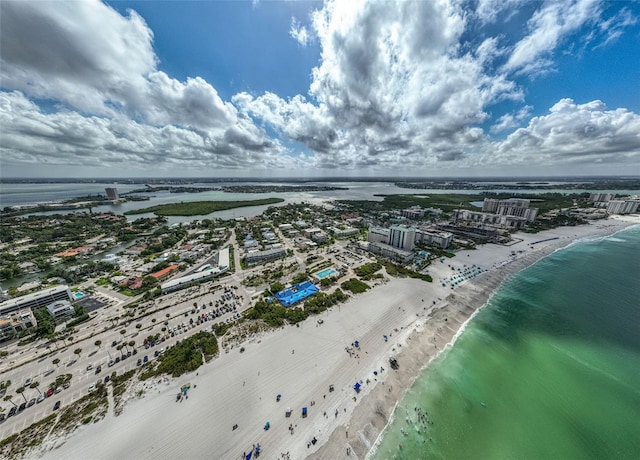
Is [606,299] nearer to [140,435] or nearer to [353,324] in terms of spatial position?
[353,324]

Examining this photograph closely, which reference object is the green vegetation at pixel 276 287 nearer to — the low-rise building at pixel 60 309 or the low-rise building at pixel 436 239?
the low-rise building at pixel 60 309

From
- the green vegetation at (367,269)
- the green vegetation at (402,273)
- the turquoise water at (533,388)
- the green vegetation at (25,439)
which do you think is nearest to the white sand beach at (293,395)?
the green vegetation at (25,439)

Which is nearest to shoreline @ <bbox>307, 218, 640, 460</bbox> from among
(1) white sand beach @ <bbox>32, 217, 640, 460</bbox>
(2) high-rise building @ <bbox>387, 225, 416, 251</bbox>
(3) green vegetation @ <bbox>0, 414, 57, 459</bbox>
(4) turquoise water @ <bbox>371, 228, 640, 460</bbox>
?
(1) white sand beach @ <bbox>32, 217, 640, 460</bbox>

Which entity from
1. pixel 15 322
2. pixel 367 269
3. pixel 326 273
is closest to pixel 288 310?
pixel 326 273

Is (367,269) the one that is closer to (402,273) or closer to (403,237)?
(402,273)

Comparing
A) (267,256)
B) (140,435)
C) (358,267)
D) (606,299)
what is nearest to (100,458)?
(140,435)

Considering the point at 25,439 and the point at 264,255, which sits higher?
the point at 264,255

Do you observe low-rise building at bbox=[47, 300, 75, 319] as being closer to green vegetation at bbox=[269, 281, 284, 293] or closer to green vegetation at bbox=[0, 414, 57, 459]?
green vegetation at bbox=[0, 414, 57, 459]
